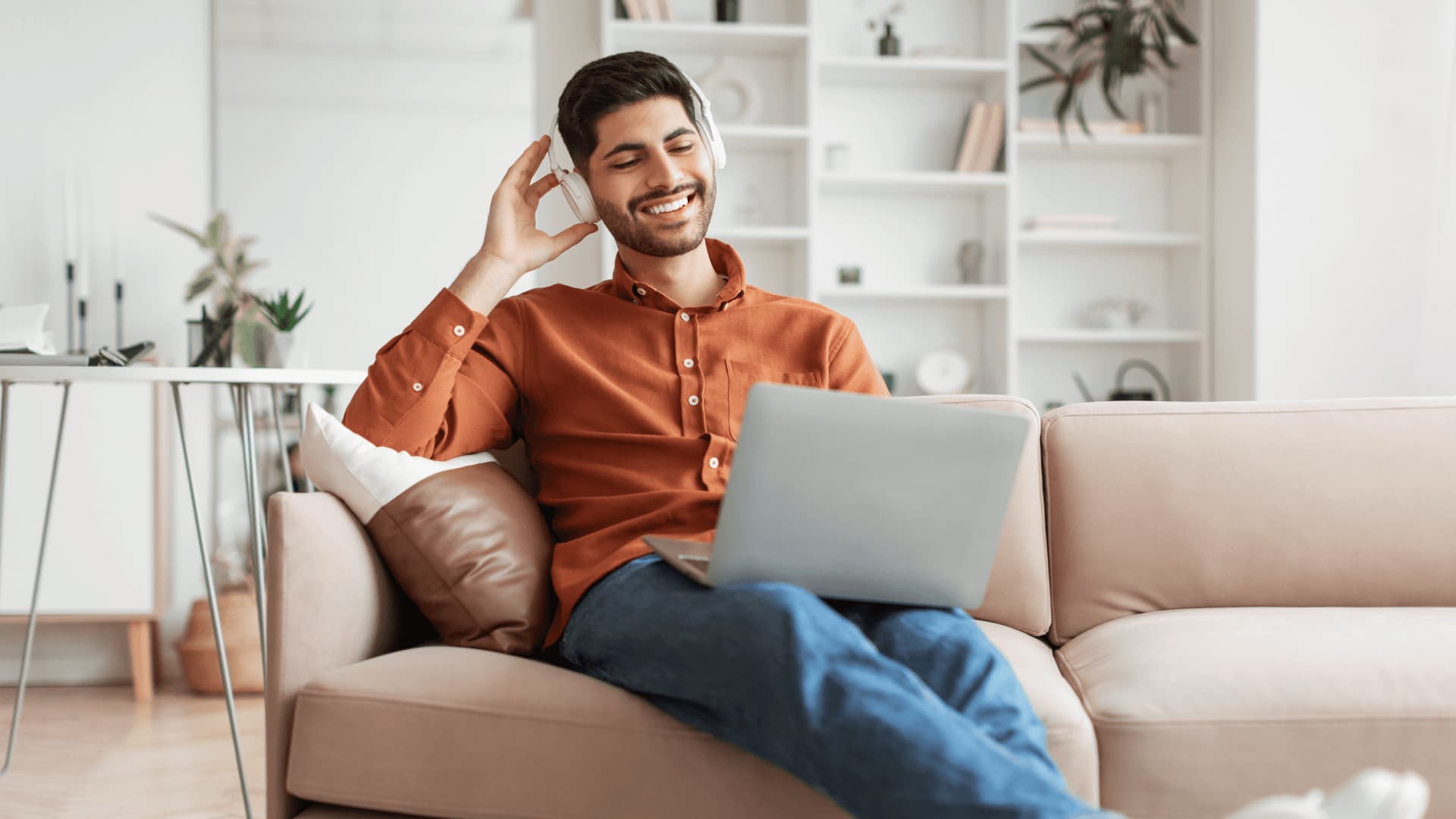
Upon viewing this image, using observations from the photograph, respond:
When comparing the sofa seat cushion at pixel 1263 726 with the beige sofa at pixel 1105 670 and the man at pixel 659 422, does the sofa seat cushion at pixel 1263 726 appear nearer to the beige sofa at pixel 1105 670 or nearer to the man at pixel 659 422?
the beige sofa at pixel 1105 670

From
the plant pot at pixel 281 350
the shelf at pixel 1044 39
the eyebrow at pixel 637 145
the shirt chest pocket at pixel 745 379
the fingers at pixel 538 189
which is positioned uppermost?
the shelf at pixel 1044 39

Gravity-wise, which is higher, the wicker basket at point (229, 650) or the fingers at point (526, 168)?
the fingers at point (526, 168)

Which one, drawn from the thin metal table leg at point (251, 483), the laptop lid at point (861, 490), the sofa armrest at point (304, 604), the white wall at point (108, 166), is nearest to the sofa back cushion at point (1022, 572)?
the laptop lid at point (861, 490)

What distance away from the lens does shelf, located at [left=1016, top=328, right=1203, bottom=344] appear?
381 cm

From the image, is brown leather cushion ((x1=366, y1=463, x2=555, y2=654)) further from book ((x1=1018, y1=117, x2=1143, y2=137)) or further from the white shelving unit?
book ((x1=1018, y1=117, x2=1143, y2=137))

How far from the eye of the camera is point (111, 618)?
3072 millimetres

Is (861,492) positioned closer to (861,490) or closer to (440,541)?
(861,490)

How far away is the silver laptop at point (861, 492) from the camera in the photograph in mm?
1100

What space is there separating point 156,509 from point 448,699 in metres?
2.22

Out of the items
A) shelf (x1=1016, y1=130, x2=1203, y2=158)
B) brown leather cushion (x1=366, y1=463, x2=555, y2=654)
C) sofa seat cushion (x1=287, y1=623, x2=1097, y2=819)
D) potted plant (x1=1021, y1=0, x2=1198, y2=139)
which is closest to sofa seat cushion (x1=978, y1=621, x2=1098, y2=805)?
sofa seat cushion (x1=287, y1=623, x2=1097, y2=819)

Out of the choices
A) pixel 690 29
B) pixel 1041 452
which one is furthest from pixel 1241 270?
pixel 1041 452

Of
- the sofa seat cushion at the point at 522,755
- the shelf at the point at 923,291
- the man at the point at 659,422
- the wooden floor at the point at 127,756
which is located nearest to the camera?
the man at the point at 659,422

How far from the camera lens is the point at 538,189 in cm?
177

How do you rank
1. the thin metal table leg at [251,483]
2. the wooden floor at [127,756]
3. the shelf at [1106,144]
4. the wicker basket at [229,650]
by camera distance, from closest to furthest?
1. the thin metal table leg at [251,483]
2. the wooden floor at [127,756]
3. the wicker basket at [229,650]
4. the shelf at [1106,144]
